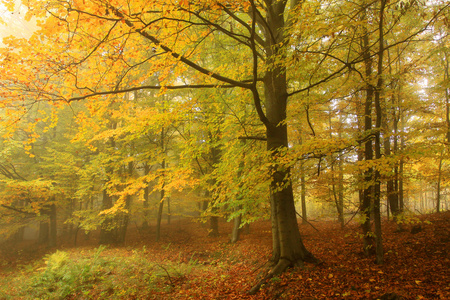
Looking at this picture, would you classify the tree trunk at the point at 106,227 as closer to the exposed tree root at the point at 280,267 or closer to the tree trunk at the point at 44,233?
the tree trunk at the point at 44,233

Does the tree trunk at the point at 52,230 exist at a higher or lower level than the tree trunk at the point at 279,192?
lower

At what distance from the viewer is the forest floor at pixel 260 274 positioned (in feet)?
14.6

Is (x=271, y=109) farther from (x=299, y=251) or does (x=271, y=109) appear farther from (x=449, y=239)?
(x=449, y=239)

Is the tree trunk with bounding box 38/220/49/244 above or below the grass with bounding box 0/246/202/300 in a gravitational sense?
below

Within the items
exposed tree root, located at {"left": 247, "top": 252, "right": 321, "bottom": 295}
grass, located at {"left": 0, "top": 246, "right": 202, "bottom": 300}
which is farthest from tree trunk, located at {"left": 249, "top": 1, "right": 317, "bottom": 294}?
grass, located at {"left": 0, "top": 246, "right": 202, "bottom": 300}

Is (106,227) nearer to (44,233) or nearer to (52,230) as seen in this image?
(52,230)

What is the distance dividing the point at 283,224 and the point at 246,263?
10.6 ft

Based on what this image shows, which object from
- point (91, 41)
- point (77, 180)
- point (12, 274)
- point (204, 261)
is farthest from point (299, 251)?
point (12, 274)

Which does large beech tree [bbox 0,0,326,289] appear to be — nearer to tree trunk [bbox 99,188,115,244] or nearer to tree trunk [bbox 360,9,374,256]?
tree trunk [bbox 360,9,374,256]

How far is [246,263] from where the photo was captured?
26.7 ft

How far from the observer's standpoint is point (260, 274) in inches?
237

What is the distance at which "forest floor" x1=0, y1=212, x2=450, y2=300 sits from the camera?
14.6 ft

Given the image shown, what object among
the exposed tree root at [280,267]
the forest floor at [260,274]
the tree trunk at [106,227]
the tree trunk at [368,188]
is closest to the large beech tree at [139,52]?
the exposed tree root at [280,267]

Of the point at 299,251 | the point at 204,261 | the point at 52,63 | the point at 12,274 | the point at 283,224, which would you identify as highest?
the point at 52,63
